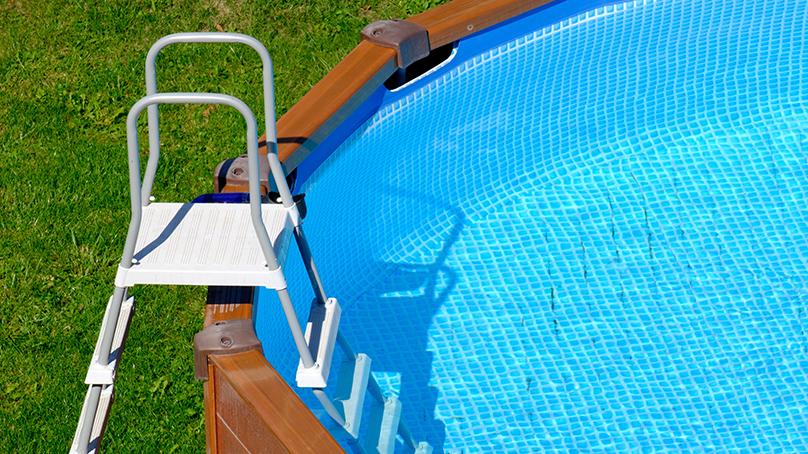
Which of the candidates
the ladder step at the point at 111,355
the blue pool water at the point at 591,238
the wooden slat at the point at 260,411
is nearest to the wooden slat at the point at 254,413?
the wooden slat at the point at 260,411

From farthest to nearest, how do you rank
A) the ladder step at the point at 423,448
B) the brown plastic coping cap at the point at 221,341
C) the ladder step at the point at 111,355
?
1. the ladder step at the point at 423,448
2. the brown plastic coping cap at the point at 221,341
3. the ladder step at the point at 111,355

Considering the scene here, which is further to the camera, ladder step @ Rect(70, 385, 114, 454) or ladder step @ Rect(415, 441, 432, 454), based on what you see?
ladder step @ Rect(415, 441, 432, 454)

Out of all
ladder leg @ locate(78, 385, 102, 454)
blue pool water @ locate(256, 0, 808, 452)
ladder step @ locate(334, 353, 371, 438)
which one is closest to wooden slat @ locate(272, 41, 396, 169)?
blue pool water @ locate(256, 0, 808, 452)

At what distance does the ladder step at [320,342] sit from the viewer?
13.8 feet

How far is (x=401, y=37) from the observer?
21.1 feet

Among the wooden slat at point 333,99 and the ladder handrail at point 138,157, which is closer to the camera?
the ladder handrail at point 138,157

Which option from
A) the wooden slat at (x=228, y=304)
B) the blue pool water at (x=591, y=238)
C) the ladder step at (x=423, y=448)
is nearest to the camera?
the wooden slat at (x=228, y=304)

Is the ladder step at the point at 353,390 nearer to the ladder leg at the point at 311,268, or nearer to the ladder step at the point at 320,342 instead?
the ladder step at the point at 320,342

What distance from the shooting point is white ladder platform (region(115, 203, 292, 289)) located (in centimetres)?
394

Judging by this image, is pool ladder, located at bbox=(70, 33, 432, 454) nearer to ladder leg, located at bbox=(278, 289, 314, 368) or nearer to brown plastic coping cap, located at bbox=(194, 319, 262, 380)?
ladder leg, located at bbox=(278, 289, 314, 368)

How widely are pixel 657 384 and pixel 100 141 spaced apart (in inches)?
148

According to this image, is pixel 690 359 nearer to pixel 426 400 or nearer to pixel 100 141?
pixel 426 400

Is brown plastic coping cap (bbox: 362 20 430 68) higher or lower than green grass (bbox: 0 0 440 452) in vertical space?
higher

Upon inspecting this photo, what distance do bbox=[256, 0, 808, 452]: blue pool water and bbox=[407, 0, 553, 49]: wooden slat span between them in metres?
0.41
